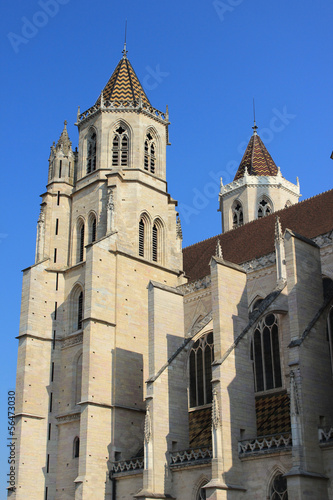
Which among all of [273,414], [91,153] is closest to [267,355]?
[273,414]

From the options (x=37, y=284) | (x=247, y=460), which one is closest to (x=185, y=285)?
(x=37, y=284)

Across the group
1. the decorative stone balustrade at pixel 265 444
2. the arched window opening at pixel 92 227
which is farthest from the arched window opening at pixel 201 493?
the arched window opening at pixel 92 227

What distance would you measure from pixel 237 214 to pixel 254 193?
1.56m

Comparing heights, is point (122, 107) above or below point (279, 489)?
above

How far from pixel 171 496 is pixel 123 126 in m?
16.4

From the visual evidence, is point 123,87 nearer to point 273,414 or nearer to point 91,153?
point 91,153

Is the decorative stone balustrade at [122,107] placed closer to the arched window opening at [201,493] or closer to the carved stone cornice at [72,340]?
the carved stone cornice at [72,340]

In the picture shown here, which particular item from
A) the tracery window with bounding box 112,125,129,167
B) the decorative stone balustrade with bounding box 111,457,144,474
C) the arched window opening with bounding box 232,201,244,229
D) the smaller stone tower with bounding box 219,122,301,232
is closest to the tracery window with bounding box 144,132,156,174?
the tracery window with bounding box 112,125,129,167

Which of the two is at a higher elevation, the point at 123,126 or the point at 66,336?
the point at 123,126

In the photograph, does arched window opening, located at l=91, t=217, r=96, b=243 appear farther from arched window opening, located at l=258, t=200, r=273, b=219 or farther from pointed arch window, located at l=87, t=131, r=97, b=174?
arched window opening, located at l=258, t=200, r=273, b=219

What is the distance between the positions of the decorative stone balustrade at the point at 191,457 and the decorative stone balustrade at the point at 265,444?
1339 mm

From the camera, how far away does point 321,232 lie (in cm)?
2422

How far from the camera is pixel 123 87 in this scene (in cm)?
3108

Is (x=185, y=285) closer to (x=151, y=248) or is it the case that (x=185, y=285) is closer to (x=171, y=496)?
(x=151, y=248)
